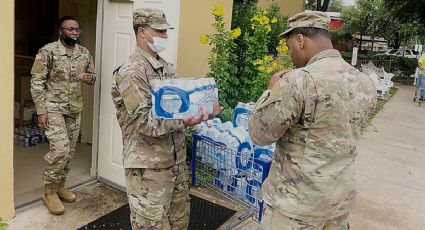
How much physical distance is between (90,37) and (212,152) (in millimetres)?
3496

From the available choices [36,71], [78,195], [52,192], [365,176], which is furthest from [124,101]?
[365,176]

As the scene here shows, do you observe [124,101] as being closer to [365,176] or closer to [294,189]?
[294,189]

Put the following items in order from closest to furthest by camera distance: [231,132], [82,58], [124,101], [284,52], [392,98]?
[124,101], [231,132], [82,58], [284,52], [392,98]

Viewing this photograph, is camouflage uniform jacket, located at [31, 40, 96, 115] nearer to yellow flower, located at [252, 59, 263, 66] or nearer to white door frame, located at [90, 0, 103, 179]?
white door frame, located at [90, 0, 103, 179]

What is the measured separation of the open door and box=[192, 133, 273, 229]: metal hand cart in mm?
1261

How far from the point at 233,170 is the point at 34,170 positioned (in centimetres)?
294

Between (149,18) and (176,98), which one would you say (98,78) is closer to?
(149,18)

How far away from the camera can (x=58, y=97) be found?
3756 millimetres

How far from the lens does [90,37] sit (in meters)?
5.79

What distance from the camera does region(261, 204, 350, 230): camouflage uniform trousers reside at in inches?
80.5

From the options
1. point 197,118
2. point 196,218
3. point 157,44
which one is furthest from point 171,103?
point 196,218

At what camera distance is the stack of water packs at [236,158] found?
2.80 m

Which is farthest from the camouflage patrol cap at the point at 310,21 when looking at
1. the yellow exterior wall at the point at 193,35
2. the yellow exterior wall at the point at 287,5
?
the yellow exterior wall at the point at 287,5
